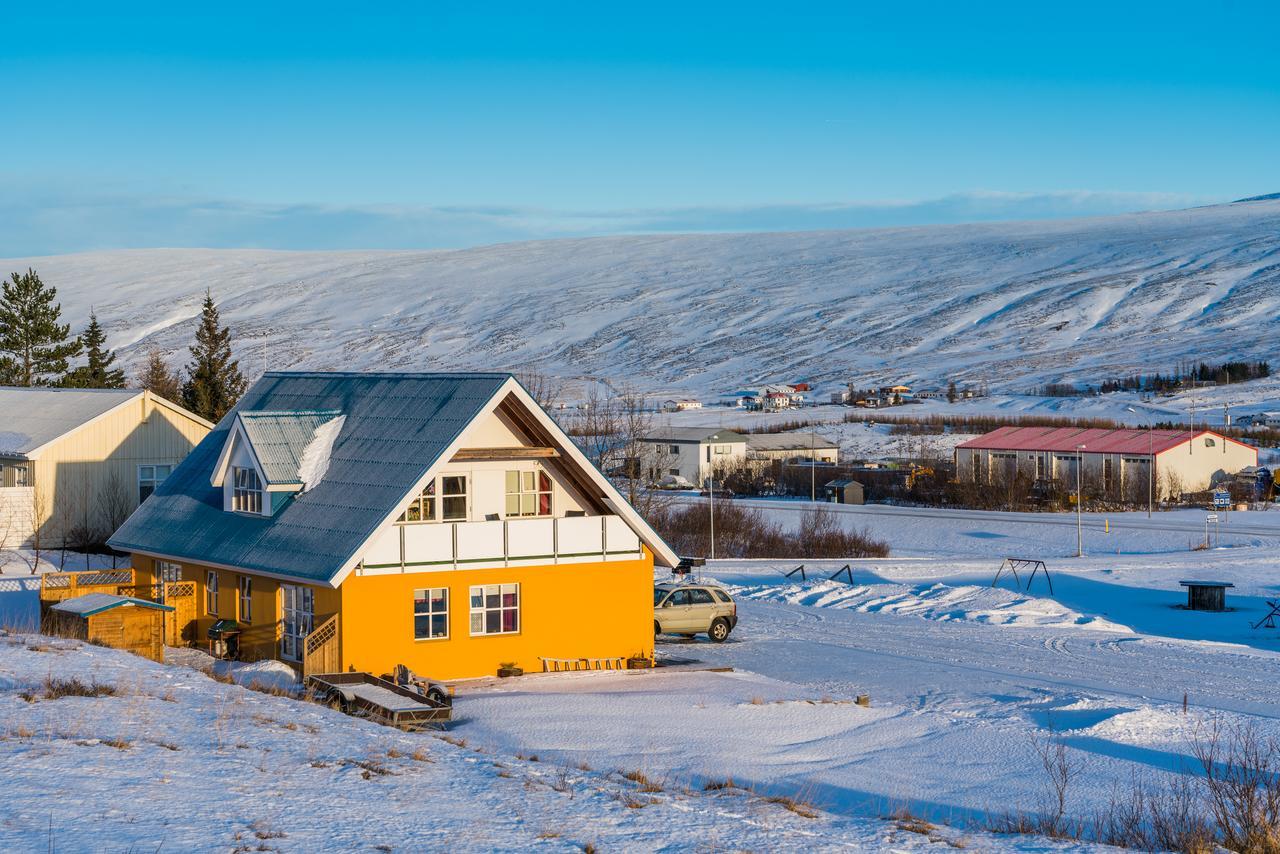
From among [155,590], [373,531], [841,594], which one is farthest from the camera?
[841,594]

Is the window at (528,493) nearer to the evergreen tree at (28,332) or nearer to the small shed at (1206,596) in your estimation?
the small shed at (1206,596)

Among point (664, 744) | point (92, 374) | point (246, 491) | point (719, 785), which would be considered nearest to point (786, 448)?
point (92, 374)

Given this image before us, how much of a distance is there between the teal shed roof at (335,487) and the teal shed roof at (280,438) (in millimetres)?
530

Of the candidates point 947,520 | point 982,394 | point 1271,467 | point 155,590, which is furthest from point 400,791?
point 982,394

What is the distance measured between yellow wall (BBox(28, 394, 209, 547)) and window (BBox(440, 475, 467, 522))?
60.7ft

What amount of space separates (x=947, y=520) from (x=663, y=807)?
60.1m

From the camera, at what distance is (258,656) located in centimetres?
2589

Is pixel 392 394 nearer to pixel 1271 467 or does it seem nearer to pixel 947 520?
pixel 947 520

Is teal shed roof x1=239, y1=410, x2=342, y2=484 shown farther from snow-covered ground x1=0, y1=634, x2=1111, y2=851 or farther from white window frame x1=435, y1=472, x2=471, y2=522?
snow-covered ground x1=0, y1=634, x2=1111, y2=851

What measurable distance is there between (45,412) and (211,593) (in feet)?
65.5

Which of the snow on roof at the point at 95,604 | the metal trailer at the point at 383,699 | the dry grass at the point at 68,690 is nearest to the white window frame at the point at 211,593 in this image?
the snow on roof at the point at 95,604

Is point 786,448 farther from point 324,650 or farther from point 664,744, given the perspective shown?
point 664,744

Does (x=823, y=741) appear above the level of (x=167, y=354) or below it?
below

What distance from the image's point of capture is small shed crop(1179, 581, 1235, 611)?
42.2 m
